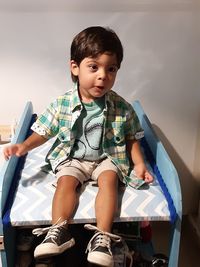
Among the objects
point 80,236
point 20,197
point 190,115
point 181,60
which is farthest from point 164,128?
point 20,197

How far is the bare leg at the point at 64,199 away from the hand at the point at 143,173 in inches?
6.5

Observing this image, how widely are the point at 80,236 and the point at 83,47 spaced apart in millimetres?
537

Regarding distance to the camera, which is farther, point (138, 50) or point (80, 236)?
point (138, 50)

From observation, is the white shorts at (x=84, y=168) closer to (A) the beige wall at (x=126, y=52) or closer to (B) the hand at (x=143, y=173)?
(B) the hand at (x=143, y=173)

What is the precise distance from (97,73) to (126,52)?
1.30 feet

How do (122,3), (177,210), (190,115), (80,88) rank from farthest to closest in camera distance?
(190,115), (122,3), (80,88), (177,210)

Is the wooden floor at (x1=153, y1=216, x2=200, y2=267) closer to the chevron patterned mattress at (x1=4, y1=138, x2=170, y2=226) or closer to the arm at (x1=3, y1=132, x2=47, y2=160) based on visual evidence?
the chevron patterned mattress at (x1=4, y1=138, x2=170, y2=226)

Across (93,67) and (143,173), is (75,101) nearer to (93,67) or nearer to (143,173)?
(93,67)

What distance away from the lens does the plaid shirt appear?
3.18ft

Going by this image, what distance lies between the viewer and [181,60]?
1286 mm

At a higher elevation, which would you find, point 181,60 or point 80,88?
point 181,60

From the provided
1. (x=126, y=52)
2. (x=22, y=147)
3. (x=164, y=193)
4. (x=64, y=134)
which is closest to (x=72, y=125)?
(x=64, y=134)

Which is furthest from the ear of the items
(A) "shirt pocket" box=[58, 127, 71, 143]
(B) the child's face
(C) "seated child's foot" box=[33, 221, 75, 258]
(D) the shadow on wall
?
(D) the shadow on wall

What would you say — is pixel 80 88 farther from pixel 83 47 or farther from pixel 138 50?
pixel 138 50
